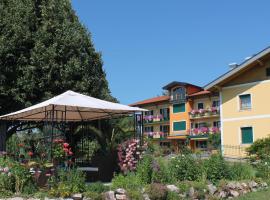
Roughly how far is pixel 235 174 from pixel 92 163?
172 inches

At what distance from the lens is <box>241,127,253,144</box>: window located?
28.5m

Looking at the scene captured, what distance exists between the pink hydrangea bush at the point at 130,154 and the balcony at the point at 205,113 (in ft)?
115

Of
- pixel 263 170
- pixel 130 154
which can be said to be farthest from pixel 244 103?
pixel 130 154

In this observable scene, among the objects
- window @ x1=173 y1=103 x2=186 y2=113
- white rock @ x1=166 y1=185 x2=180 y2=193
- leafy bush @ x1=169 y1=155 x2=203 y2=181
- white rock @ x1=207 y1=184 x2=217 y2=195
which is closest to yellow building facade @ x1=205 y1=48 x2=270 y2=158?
leafy bush @ x1=169 y1=155 x2=203 y2=181

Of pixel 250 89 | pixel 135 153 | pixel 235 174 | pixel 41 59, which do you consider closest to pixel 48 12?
pixel 41 59

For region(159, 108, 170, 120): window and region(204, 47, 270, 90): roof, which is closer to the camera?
region(204, 47, 270, 90): roof

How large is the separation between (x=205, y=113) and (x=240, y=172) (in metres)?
34.6

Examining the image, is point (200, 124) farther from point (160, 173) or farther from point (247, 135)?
point (160, 173)

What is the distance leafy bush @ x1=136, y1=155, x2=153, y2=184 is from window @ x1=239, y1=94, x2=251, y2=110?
19930 mm

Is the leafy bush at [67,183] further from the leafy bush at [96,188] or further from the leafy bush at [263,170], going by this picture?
the leafy bush at [263,170]

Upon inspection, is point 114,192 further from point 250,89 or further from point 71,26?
point 250,89

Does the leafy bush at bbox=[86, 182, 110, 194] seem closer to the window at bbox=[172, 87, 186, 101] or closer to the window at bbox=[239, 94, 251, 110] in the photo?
the window at bbox=[239, 94, 251, 110]

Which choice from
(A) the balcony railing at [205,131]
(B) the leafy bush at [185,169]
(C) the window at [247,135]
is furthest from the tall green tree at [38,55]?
(A) the balcony railing at [205,131]

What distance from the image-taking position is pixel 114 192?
9039 mm
